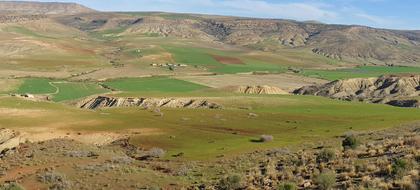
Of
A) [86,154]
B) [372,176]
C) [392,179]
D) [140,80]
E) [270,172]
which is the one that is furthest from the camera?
[140,80]

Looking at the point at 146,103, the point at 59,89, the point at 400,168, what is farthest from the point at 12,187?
the point at 59,89

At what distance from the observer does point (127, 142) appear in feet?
190

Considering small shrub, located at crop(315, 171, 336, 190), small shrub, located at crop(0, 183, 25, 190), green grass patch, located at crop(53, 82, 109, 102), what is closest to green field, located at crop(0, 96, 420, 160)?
small shrub, located at crop(0, 183, 25, 190)

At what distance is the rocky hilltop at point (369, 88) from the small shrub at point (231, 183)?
106m

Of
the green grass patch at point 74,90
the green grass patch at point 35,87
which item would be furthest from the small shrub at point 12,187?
the green grass patch at point 35,87

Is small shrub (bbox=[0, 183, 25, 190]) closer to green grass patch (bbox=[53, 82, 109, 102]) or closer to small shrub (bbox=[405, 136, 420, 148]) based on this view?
small shrub (bbox=[405, 136, 420, 148])

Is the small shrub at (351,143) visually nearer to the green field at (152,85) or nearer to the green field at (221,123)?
the green field at (221,123)

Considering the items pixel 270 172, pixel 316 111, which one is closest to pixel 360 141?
pixel 270 172

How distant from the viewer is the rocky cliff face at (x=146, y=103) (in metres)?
99.1

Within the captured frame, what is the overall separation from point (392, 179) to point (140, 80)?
5229 inches

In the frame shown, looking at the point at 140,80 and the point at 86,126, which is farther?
the point at 140,80

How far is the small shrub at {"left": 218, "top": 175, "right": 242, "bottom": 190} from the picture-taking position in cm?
3319

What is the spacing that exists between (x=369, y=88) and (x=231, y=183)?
123m

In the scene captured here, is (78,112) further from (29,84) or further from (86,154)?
(29,84)
